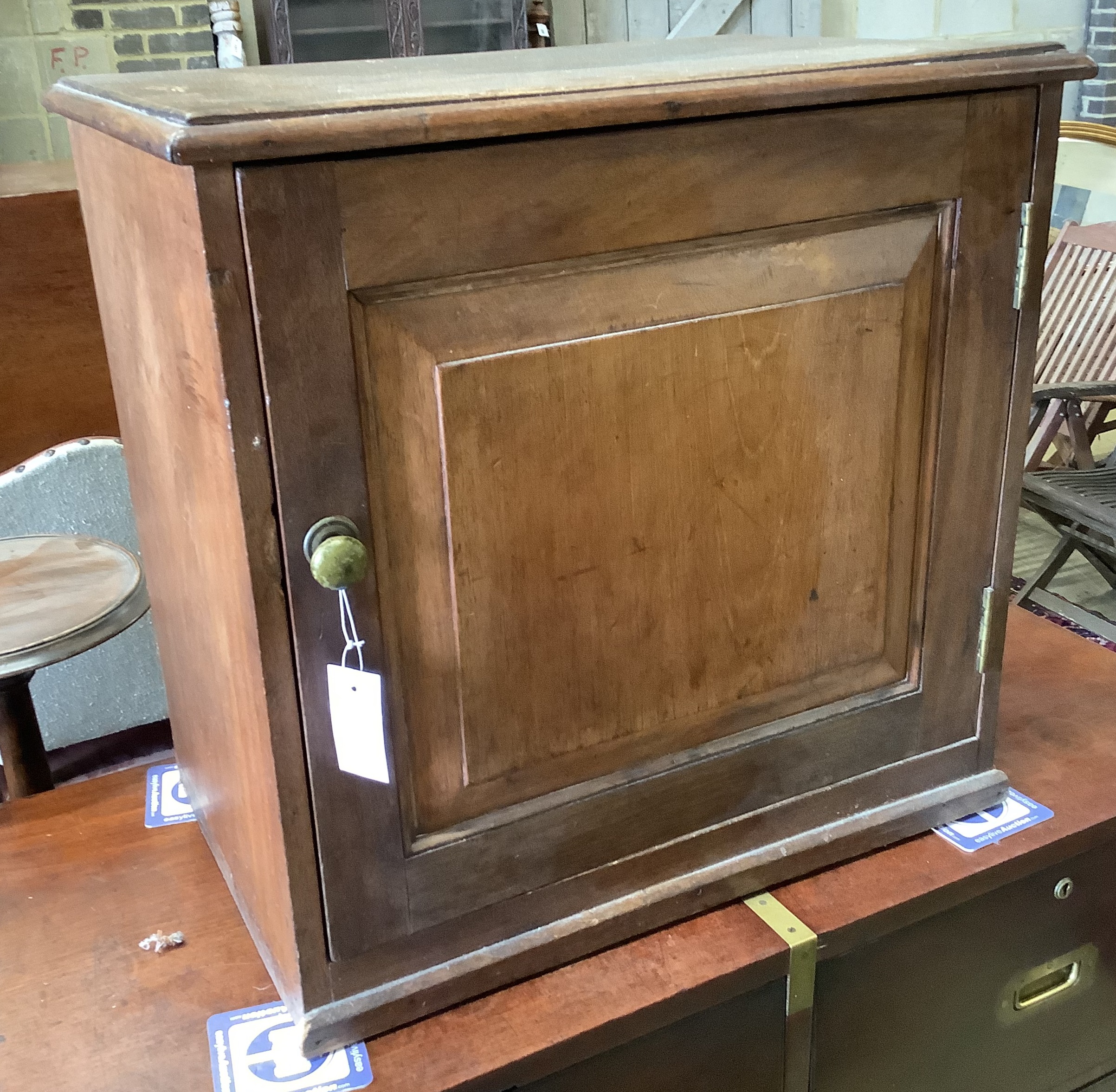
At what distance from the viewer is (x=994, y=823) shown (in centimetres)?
105

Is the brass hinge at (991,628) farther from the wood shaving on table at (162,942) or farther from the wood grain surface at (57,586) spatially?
the wood grain surface at (57,586)

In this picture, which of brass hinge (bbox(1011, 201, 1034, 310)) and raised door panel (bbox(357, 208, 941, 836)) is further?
brass hinge (bbox(1011, 201, 1034, 310))

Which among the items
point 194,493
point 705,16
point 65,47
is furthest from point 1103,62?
point 194,493

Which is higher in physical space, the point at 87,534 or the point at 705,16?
the point at 705,16

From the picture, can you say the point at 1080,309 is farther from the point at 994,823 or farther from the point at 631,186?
the point at 631,186

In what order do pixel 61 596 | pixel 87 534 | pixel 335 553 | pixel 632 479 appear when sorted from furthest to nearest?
1. pixel 87 534
2. pixel 61 596
3. pixel 632 479
4. pixel 335 553

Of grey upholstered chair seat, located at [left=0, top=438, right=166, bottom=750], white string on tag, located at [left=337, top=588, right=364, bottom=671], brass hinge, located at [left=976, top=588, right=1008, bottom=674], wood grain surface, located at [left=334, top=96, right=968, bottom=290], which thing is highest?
wood grain surface, located at [left=334, top=96, right=968, bottom=290]

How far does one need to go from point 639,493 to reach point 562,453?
7cm

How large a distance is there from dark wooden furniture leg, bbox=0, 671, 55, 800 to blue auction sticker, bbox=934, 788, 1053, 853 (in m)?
1.10

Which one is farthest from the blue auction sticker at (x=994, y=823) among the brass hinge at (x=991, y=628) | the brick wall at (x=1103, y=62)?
the brick wall at (x=1103, y=62)

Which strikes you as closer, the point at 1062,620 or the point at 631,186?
the point at 631,186

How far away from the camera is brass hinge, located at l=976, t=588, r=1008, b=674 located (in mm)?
980

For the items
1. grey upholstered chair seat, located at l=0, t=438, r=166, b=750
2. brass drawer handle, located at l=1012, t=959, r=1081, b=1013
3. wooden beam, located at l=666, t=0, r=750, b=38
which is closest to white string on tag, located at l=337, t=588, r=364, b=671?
brass drawer handle, located at l=1012, t=959, r=1081, b=1013

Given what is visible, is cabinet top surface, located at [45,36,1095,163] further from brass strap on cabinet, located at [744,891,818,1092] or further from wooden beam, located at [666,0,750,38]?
wooden beam, located at [666,0,750,38]
